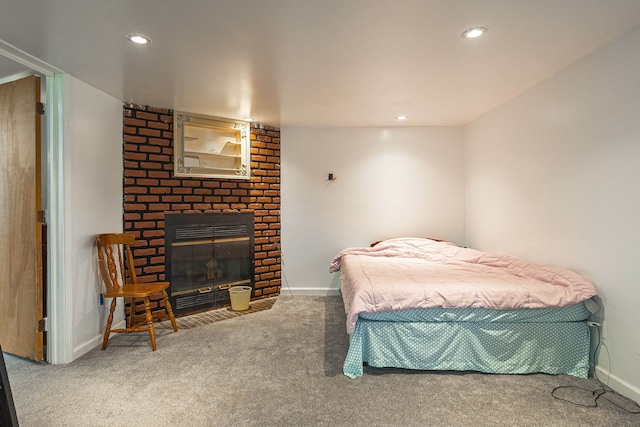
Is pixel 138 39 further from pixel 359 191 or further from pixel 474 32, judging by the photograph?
pixel 359 191

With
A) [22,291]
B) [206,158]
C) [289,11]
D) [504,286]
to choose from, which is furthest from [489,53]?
[22,291]

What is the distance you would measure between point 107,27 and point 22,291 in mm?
2023

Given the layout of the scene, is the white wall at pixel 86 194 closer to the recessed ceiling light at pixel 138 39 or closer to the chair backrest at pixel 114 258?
the chair backrest at pixel 114 258

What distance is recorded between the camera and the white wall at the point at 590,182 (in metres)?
2.02

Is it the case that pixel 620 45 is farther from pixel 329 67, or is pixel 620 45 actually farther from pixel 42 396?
pixel 42 396

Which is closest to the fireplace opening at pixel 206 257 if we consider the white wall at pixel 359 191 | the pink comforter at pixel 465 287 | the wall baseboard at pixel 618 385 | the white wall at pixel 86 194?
the white wall at pixel 359 191

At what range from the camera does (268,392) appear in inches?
81.8

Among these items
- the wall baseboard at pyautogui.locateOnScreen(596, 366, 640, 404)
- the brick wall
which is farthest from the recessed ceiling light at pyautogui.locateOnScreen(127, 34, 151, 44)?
the wall baseboard at pyautogui.locateOnScreen(596, 366, 640, 404)

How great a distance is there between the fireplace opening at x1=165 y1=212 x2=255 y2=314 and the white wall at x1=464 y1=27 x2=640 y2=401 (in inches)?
113

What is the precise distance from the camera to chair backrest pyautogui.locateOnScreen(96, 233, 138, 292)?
281cm

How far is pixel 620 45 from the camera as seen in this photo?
6.77ft

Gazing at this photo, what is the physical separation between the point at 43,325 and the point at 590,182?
13.1ft

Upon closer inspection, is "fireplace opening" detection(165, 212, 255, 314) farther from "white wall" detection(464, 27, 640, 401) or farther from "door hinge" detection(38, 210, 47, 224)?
"white wall" detection(464, 27, 640, 401)

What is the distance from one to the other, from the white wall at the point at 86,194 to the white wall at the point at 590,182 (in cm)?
368
